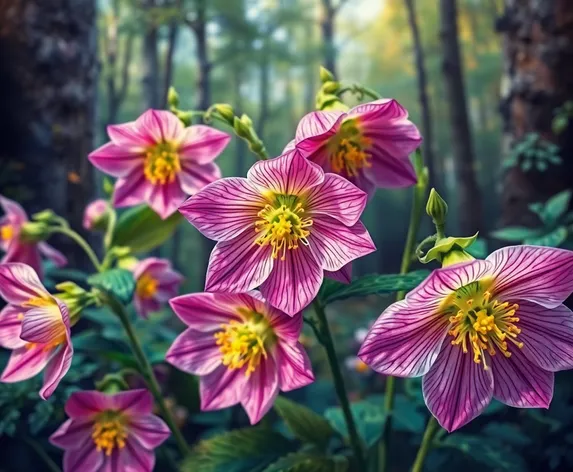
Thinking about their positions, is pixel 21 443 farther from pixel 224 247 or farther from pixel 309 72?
pixel 309 72

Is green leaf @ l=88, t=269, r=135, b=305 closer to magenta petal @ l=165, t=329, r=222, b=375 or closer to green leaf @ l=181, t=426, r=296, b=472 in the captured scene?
magenta petal @ l=165, t=329, r=222, b=375

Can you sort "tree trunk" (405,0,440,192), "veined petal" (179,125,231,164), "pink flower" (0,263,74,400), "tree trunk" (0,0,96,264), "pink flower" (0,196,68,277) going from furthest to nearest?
1. "tree trunk" (405,0,440,192)
2. "tree trunk" (0,0,96,264)
3. "pink flower" (0,196,68,277)
4. "veined petal" (179,125,231,164)
5. "pink flower" (0,263,74,400)

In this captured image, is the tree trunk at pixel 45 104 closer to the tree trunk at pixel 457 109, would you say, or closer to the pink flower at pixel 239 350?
the pink flower at pixel 239 350

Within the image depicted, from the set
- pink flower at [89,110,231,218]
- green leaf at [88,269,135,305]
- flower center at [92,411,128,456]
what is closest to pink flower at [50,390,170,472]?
flower center at [92,411,128,456]

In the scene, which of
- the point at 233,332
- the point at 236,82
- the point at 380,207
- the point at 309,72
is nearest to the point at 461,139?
the point at 380,207

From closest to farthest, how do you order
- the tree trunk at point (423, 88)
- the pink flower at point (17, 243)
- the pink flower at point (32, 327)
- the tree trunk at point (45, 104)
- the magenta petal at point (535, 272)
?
the magenta petal at point (535, 272), the pink flower at point (32, 327), the pink flower at point (17, 243), the tree trunk at point (45, 104), the tree trunk at point (423, 88)

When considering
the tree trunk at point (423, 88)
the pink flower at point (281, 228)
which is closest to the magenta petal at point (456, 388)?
the pink flower at point (281, 228)
